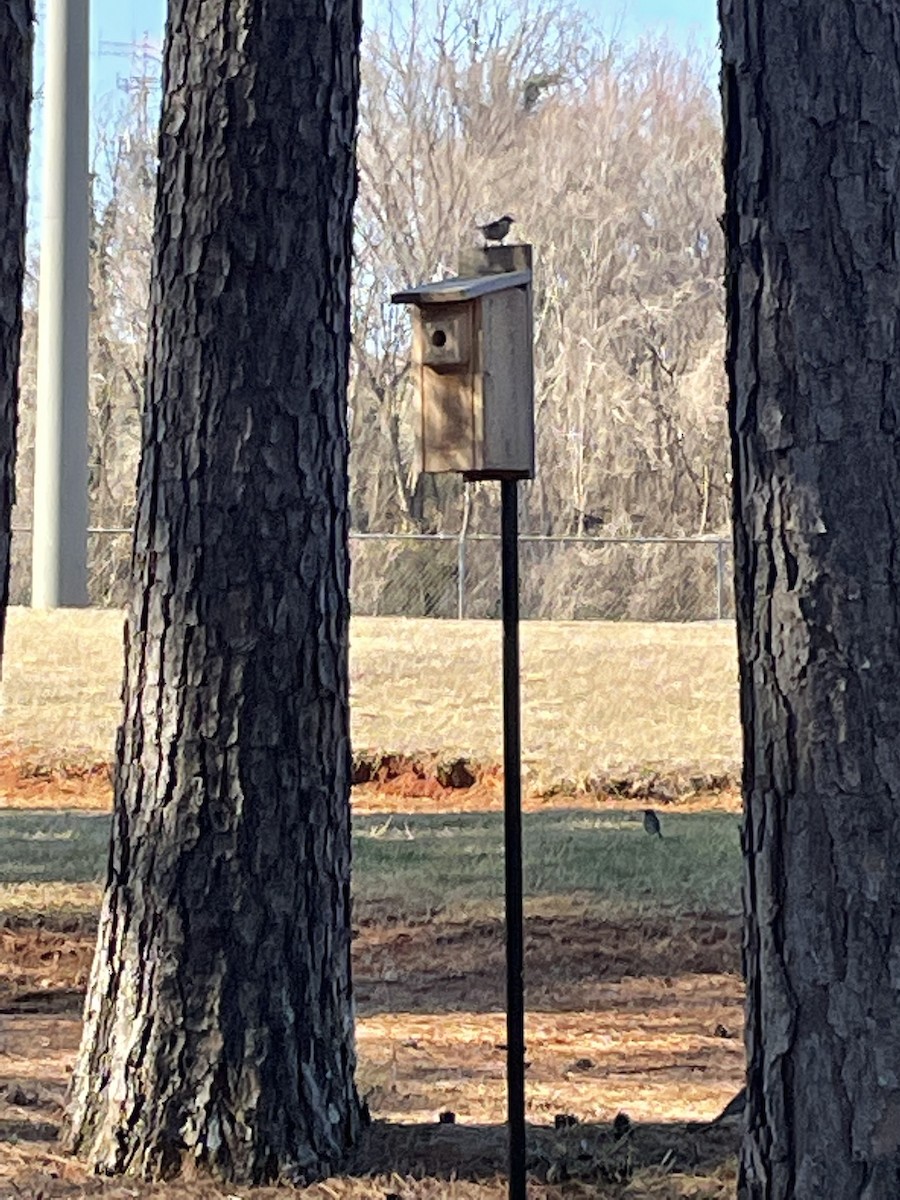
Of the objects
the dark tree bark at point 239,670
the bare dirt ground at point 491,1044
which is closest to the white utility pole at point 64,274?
the bare dirt ground at point 491,1044

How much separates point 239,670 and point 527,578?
2233 cm

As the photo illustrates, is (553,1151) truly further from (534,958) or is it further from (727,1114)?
(534,958)

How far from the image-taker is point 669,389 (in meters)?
31.2

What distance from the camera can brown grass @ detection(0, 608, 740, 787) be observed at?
13922 millimetres

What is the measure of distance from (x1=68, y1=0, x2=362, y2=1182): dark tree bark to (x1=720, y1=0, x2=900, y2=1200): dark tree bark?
1.45 metres

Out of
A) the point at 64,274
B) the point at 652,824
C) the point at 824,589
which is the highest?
the point at 64,274

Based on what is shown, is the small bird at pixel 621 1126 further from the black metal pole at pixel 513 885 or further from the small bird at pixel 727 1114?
the black metal pole at pixel 513 885

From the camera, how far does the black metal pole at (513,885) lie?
162 inches

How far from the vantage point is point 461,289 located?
421cm

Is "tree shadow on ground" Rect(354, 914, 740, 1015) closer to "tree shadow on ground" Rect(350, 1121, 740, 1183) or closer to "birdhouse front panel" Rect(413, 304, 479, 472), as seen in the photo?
"tree shadow on ground" Rect(350, 1121, 740, 1183)

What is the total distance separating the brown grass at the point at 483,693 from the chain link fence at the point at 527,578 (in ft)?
21.5

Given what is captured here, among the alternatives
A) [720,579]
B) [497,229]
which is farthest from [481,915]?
[720,579]

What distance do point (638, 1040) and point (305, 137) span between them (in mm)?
3134

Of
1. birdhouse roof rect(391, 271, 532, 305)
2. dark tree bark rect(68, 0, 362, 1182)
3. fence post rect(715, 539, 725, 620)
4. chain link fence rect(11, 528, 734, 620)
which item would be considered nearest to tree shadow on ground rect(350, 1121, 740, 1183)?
dark tree bark rect(68, 0, 362, 1182)
